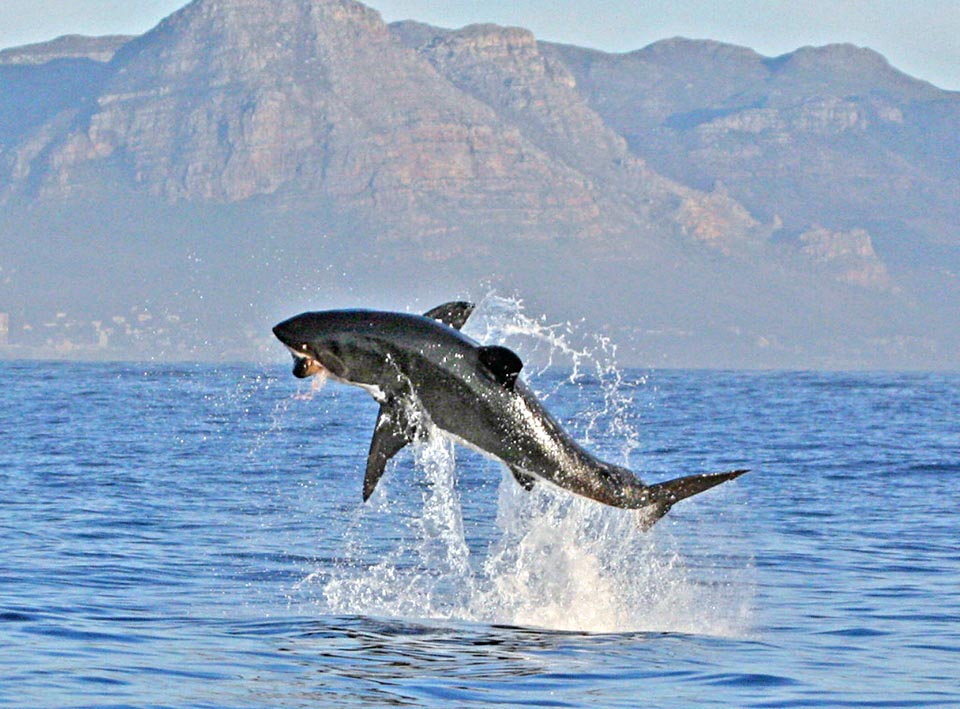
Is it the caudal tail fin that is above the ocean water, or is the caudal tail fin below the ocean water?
above

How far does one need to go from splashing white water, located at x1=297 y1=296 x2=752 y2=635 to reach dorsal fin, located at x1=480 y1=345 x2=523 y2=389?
0.73 metres

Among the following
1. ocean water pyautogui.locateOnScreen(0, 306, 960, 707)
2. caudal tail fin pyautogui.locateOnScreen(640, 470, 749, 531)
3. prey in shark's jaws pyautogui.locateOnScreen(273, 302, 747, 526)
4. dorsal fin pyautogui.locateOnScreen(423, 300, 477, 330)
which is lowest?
ocean water pyautogui.locateOnScreen(0, 306, 960, 707)

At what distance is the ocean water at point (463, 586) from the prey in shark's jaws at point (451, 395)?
0.70 m

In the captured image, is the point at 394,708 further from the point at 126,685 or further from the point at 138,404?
the point at 138,404

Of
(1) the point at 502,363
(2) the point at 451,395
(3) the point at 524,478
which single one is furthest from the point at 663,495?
(2) the point at 451,395

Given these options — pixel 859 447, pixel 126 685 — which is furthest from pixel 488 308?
pixel 859 447

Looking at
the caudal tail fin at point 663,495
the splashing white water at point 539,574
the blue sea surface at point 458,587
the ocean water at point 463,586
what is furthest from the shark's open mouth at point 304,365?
the caudal tail fin at point 663,495

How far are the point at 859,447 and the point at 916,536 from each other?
71.3ft

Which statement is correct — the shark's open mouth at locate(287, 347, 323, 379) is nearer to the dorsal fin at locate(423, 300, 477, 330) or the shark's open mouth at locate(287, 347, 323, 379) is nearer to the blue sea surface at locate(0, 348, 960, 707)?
the dorsal fin at locate(423, 300, 477, 330)

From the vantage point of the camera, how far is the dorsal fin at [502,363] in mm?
13547

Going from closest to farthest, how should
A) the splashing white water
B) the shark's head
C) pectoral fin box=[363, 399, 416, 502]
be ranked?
the shark's head, pectoral fin box=[363, 399, 416, 502], the splashing white water

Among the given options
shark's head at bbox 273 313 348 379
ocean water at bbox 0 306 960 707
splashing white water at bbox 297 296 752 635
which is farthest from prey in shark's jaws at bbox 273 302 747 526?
ocean water at bbox 0 306 960 707

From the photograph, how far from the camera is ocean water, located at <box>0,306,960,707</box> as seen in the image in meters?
13.9

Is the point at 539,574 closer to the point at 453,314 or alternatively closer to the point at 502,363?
the point at 453,314
